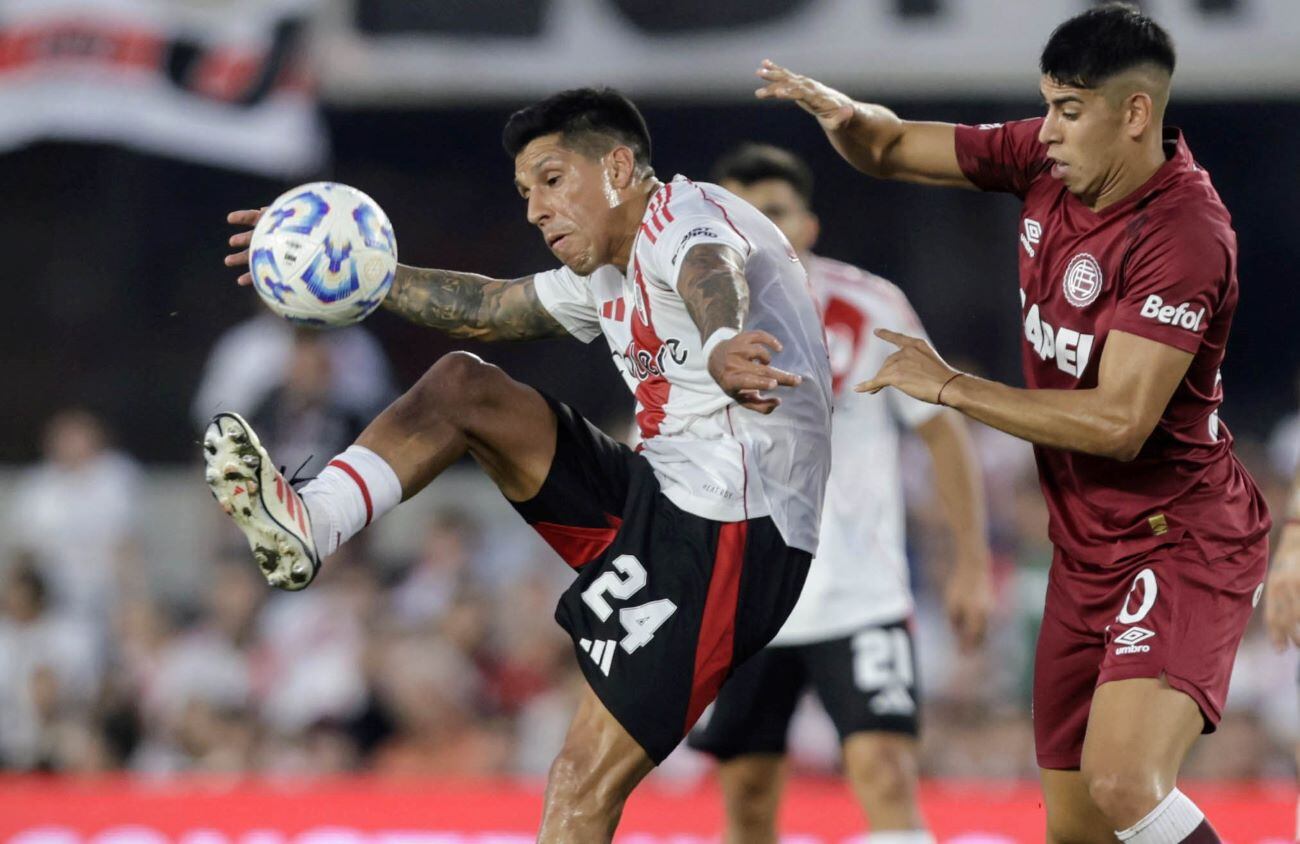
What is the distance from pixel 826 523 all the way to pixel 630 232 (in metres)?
1.77

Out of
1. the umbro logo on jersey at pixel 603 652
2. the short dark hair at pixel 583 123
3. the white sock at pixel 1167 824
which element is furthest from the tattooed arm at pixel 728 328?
the white sock at pixel 1167 824

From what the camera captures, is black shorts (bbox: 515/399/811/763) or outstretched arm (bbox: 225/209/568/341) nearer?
black shorts (bbox: 515/399/811/763)

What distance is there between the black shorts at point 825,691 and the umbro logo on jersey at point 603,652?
157 centimetres

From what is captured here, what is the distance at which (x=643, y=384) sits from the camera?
4816 millimetres

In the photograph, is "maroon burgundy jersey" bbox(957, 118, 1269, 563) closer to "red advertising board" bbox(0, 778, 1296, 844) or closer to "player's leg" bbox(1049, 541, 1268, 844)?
"player's leg" bbox(1049, 541, 1268, 844)

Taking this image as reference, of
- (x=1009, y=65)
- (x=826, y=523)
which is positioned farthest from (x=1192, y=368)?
(x=1009, y=65)

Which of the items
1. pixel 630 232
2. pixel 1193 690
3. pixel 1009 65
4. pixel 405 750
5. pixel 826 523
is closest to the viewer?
pixel 1193 690

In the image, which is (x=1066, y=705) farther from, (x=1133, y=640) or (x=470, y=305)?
(x=470, y=305)

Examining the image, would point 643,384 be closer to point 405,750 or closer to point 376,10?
point 405,750

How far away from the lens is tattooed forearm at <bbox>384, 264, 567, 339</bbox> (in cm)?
511

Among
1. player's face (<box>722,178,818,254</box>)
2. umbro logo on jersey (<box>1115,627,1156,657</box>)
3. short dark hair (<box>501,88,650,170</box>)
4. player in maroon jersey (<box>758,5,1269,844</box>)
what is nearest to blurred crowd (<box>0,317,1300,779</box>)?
player's face (<box>722,178,818,254</box>)

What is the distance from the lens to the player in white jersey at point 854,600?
5887 millimetres

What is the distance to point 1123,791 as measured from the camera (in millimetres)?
4277

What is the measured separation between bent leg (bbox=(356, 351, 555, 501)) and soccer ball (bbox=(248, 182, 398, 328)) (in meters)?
0.28
